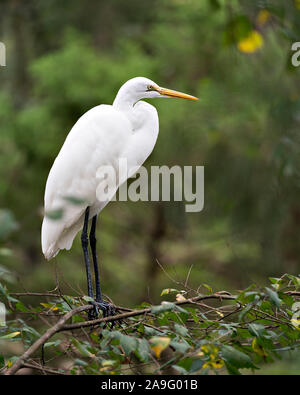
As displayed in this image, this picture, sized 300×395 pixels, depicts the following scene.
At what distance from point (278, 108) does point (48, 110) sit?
114 inches

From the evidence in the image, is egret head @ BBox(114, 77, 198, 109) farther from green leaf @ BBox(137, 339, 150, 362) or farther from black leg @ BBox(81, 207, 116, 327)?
green leaf @ BBox(137, 339, 150, 362)

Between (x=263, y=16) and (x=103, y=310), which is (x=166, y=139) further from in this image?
(x=103, y=310)

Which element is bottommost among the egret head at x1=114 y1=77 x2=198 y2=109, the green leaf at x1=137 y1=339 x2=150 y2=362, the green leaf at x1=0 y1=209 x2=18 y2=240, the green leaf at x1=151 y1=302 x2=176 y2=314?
the green leaf at x1=137 y1=339 x2=150 y2=362

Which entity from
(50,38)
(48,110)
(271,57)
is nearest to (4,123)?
(48,110)

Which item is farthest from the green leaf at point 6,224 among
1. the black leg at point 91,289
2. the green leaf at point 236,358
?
the black leg at point 91,289

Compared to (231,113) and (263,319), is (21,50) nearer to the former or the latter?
(231,113)

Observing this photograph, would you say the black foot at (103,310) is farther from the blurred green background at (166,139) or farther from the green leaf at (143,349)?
the blurred green background at (166,139)

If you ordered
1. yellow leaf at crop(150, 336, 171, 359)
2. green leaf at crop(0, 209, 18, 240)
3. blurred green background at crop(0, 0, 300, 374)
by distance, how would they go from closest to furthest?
green leaf at crop(0, 209, 18, 240) → yellow leaf at crop(150, 336, 171, 359) → blurred green background at crop(0, 0, 300, 374)

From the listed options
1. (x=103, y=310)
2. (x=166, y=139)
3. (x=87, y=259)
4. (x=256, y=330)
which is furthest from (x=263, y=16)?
(x=166, y=139)

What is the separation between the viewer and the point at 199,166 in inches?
165

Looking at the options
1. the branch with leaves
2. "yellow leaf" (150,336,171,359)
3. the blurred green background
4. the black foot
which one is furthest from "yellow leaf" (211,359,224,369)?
the blurred green background

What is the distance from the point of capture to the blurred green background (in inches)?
164

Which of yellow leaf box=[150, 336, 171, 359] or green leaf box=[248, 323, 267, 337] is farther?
green leaf box=[248, 323, 267, 337]

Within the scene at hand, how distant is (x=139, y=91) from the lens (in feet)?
5.41
